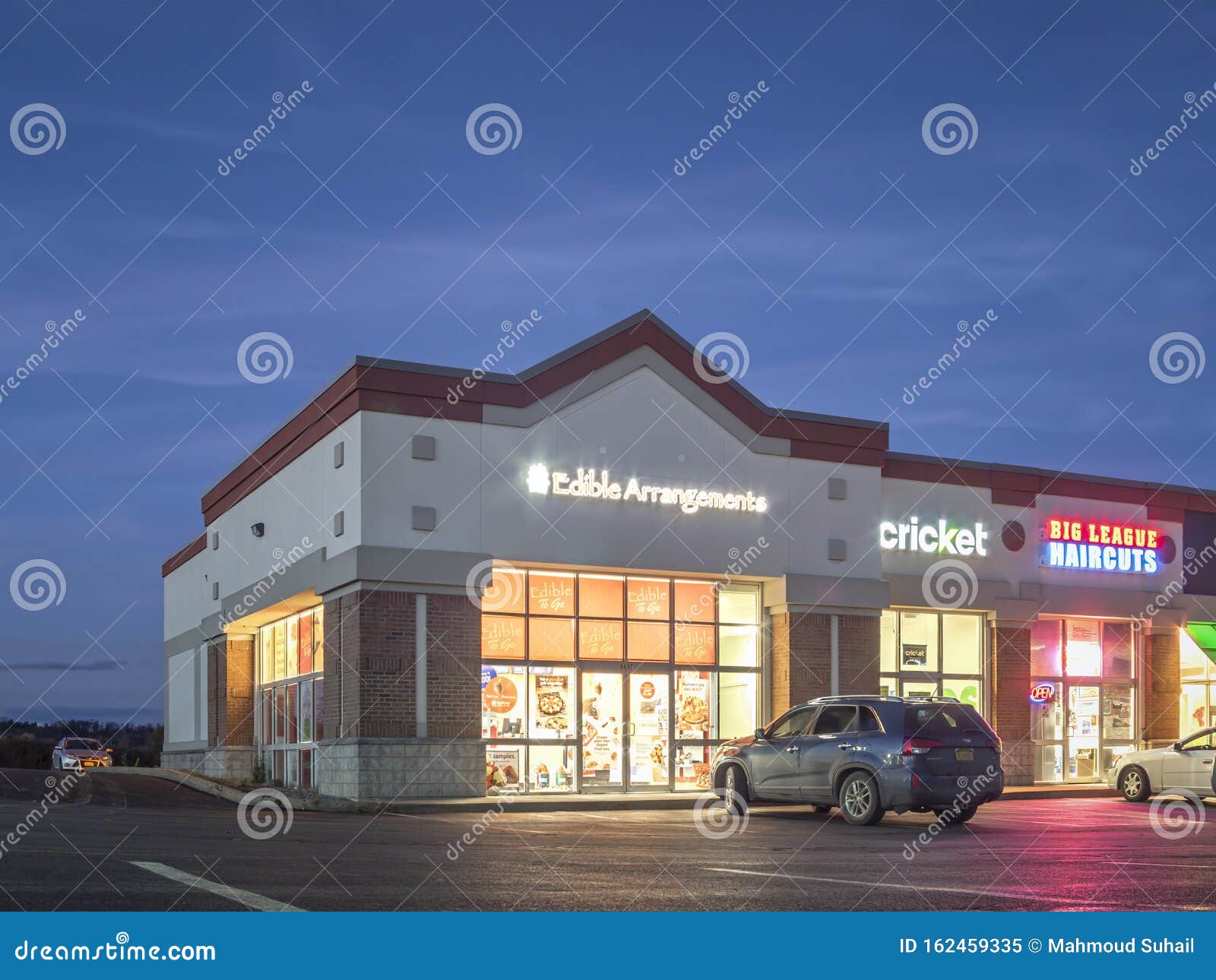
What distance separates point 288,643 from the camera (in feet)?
105

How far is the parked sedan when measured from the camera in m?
47.6

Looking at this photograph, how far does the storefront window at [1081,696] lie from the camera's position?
33.3 meters

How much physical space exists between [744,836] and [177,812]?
31.3 feet

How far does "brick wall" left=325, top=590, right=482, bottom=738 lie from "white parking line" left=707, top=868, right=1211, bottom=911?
13.9 meters

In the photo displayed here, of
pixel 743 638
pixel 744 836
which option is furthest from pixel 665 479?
pixel 744 836

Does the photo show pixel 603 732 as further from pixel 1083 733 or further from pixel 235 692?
pixel 1083 733

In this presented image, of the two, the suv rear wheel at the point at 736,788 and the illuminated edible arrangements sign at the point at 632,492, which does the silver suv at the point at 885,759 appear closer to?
the suv rear wheel at the point at 736,788

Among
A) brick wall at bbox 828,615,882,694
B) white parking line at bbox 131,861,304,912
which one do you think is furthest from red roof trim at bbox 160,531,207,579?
white parking line at bbox 131,861,304,912

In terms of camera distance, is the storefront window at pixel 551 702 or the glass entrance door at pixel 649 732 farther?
the glass entrance door at pixel 649 732

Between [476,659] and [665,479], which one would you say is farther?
[665,479]

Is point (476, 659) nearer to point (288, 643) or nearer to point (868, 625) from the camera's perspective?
point (288, 643)
